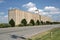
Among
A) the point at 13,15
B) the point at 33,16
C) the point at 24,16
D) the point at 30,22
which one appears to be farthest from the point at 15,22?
the point at 33,16

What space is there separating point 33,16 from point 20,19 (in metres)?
16.4

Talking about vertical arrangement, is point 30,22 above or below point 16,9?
below

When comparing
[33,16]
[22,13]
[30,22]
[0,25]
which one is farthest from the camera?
[33,16]

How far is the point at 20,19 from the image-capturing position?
2569 inches

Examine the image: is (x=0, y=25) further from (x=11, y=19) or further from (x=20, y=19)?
(x=20, y=19)

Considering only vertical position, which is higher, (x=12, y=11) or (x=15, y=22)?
(x=12, y=11)

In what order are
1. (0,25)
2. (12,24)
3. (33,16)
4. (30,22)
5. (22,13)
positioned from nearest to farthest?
1. (0,25)
2. (12,24)
3. (22,13)
4. (30,22)
5. (33,16)

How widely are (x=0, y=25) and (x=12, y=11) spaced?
1363cm

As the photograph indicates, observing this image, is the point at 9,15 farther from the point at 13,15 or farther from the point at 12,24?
the point at 12,24

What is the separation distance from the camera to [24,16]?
68.3 metres

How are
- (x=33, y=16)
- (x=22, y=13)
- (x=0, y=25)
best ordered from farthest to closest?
(x=33, y=16)
(x=22, y=13)
(x=0, y=25)

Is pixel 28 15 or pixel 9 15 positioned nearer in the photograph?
pixel 9 15

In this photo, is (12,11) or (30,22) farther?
(30,22)

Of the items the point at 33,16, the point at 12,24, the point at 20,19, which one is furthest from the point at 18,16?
the point at 33,16
